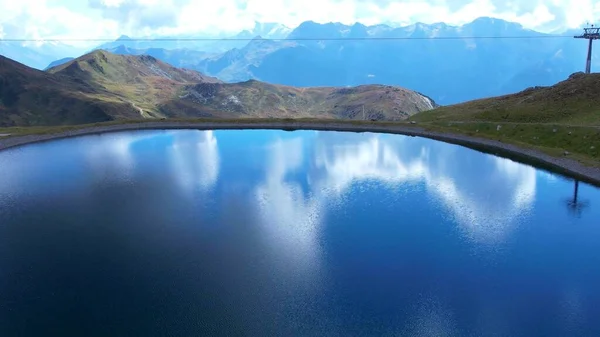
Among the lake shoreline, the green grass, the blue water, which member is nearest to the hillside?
the green grass

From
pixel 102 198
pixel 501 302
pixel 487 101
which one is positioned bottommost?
pixel 501 302

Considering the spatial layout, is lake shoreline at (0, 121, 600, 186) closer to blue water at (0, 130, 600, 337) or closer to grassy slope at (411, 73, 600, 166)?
grassy slope at (411, 73, 600, 166)

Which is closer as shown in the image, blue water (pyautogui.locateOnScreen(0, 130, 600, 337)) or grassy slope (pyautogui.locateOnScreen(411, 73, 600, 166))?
blue water (pyautogui.locateOnScreen(0, 130, 600, 337))

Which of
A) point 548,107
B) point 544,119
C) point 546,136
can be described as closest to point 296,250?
point 546,136

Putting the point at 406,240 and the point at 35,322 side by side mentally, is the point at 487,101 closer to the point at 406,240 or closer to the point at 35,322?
the point at 406,240

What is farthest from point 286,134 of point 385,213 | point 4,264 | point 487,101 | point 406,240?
point 4,264

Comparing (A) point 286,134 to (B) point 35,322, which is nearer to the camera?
(B) point 35,322
